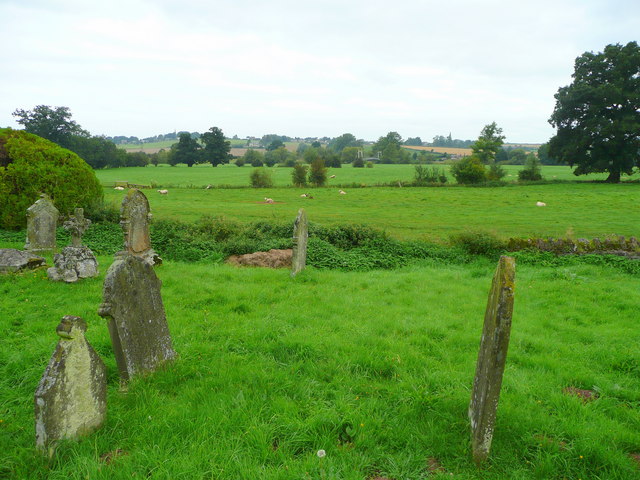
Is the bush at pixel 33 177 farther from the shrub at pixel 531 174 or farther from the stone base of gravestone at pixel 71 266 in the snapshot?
the shrub at pixel 531 174

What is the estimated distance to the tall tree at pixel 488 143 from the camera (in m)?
66.4

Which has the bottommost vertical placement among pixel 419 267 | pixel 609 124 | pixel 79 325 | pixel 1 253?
pixel 419 267

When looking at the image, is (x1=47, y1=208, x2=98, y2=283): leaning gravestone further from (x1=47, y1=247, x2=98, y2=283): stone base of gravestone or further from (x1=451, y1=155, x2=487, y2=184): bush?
(x1=451, y1=155, x2=487, y2=184): bush

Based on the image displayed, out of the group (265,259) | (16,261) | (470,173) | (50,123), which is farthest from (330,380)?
(50,123)

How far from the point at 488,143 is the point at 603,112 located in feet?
64.4

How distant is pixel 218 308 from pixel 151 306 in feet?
8.78

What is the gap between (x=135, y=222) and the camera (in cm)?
911

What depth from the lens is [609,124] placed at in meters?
45.3

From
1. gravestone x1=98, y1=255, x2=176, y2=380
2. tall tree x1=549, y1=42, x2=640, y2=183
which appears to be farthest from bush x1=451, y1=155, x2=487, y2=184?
gravestone x1=98, y1=255, x2=176, y2=380

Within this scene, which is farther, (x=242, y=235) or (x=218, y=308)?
(x=242, y=235)

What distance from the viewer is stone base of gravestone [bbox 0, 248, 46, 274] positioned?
10.2 m

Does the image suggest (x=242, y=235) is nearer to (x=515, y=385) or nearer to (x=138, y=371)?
(x=138, y=371)

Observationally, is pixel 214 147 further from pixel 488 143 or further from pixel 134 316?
pixel 134 316

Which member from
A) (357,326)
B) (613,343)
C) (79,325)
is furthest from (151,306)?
(613,343)
